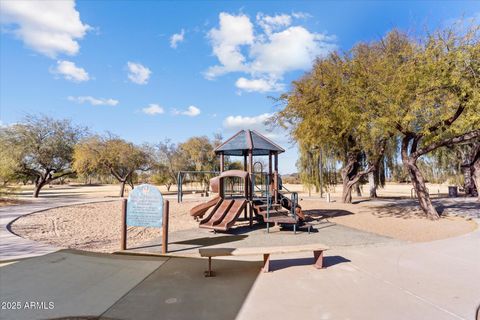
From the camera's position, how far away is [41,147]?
86.1 ft

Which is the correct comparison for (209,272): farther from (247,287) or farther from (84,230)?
(84,230)

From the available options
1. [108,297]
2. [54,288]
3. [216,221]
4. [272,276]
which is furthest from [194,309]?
[216,221]

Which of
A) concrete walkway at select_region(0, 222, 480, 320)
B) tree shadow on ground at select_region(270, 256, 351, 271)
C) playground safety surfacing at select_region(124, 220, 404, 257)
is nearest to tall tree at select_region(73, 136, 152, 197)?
playground safety surfacing at select_region(124, 220, 404, 257)

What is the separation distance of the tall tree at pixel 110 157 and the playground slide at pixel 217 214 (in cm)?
2151

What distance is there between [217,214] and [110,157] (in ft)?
73.9

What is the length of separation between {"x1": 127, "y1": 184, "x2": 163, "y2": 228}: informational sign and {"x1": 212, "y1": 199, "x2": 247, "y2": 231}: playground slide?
270cm

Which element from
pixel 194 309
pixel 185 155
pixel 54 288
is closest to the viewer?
pixel 194 309

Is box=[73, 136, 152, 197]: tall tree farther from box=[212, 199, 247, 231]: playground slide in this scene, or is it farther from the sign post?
the sign post

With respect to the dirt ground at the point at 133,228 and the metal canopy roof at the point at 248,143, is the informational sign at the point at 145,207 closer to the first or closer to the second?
the dirt ground at the point at 133,228

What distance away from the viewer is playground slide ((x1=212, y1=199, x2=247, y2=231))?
8.82 m

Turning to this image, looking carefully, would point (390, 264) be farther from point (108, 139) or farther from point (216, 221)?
point (108, 139)

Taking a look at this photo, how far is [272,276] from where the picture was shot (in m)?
4.84

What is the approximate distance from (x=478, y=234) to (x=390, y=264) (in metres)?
5.22

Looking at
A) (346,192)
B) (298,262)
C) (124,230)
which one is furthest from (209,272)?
(346,192)
